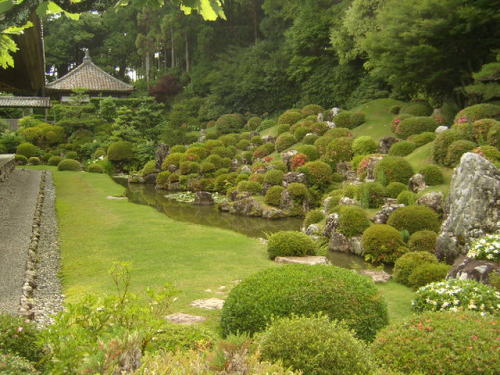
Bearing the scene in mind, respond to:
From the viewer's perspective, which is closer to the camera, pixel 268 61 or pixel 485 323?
pixel 485 323

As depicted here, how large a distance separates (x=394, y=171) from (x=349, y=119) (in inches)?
427

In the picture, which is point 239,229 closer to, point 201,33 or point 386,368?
point 386,368

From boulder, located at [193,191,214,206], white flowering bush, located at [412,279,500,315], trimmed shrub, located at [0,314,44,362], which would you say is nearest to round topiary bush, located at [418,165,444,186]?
white flowering bush, located at [412,279,500,315]

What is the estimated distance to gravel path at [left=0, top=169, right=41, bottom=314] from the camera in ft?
25.7

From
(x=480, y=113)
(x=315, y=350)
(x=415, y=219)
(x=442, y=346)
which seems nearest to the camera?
(x=315, y=350)

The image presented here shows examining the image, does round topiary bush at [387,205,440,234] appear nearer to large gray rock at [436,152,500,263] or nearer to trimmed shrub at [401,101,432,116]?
large gray rock at [436,152,500,263]

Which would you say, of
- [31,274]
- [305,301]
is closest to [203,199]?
[31,274]

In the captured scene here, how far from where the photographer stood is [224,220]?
765 inches

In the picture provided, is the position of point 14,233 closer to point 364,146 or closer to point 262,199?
point 262,199

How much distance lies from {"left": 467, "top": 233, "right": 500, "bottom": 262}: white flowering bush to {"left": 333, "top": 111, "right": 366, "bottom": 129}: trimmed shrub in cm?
1886

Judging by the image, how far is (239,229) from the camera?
58.2 ft

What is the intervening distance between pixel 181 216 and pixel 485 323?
15880mm

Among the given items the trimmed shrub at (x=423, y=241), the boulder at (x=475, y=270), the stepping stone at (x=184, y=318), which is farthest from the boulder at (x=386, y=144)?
the stepping stone at (x=184, y=318)

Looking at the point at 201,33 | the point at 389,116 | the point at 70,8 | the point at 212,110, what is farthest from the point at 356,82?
the point at 70,8
